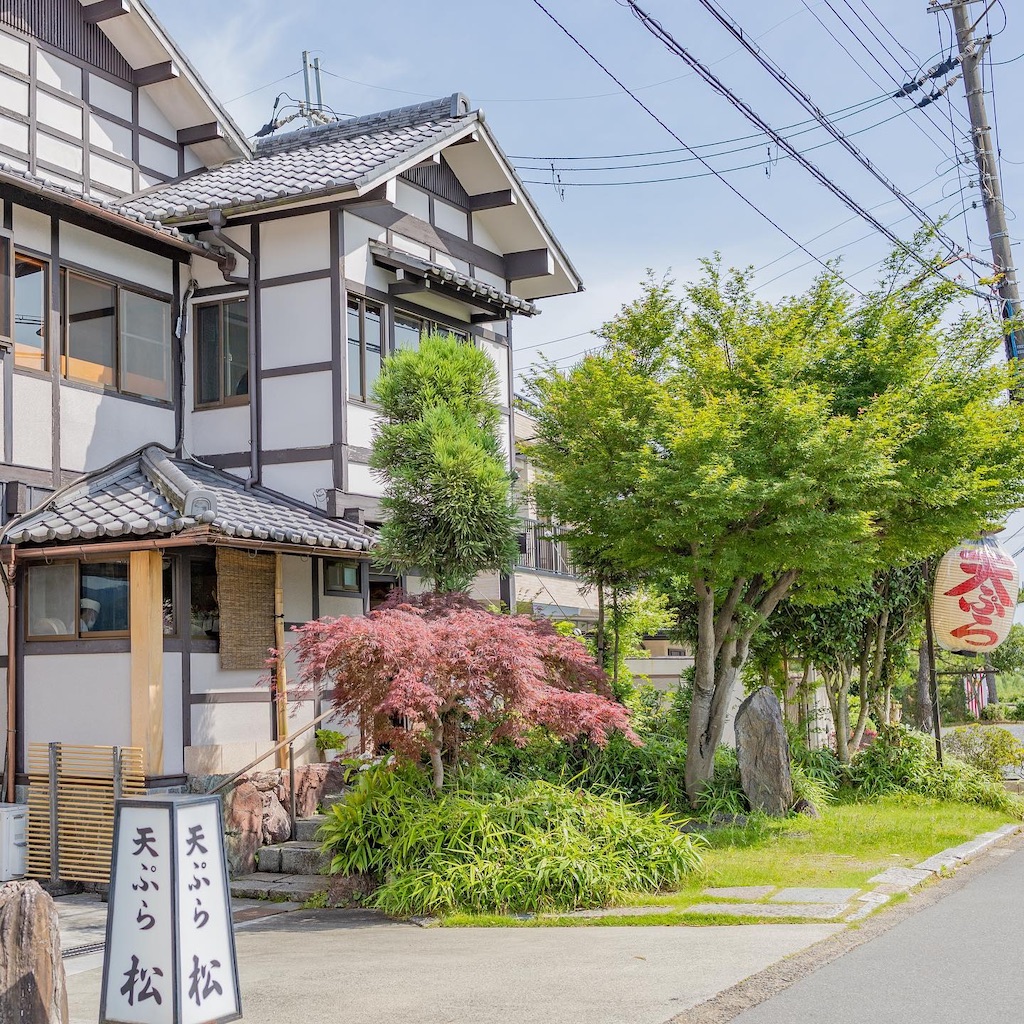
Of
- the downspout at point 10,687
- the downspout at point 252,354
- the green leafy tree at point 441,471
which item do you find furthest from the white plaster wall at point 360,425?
the downspout at point 10,687

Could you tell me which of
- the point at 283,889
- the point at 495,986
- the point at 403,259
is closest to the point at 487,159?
the point at 403,259

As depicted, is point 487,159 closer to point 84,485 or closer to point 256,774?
point 84,485

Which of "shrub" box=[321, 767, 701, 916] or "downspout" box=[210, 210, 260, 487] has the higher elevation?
"downspout" box=[210, 210, 260, 487]

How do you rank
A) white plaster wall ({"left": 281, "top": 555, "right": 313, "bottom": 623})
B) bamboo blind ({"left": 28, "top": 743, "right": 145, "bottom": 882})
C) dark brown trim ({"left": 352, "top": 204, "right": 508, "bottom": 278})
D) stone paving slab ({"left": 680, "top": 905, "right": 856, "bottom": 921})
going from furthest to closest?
dark brown trim ({"left": 352, "top": 204, "right": 508, "bottom": 278}) < white plaster wall ({"left": 281, "top": 555, "right": 313, "bottom": 623}) < bamboo blind ({"left": 28, "top": 743, "right": 145, "bottom": 882}) < stone paving slab ({"left": 680, "top": 905, "right": 856, "bottom": 921})

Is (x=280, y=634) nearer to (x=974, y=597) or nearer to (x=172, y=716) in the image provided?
(x=172, y=716)

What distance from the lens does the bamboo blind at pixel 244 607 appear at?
497 inches

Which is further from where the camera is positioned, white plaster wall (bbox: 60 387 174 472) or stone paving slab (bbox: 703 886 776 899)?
white plaster wall (bbox: 60 387 174 472)

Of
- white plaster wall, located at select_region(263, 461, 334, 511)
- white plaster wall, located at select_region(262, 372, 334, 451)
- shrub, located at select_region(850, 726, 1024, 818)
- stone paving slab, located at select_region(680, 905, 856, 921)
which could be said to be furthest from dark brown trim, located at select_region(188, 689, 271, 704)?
shrub, located at select_region(850, 726, 1024, 818)

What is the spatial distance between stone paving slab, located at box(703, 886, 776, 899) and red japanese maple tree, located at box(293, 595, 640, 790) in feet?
5.37

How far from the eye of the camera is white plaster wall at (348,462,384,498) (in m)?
14.1

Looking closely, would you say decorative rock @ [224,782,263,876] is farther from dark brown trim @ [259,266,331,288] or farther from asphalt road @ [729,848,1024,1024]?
asphalt road @ [729,848,1024,1024]

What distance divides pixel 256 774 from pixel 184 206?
7.04 meters

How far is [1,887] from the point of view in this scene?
5484 millimetres

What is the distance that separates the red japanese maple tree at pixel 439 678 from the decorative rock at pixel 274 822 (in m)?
2.05
